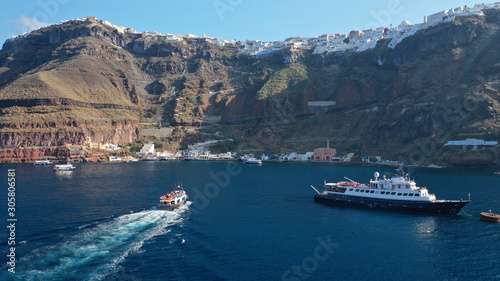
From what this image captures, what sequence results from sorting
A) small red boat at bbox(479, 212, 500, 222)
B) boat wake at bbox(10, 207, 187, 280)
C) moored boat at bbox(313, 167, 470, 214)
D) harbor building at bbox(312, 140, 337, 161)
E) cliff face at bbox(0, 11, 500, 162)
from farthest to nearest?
harbor building at bbox(312, 140, 337, 161) < cliff face at bbox(0, 11, 500, 162) < moored boat at bbox(313, 167, 470, 214) < small red boat at bbox(479, 212, 500, 222) < boat wake at bbox(10, 207, 187, 280)

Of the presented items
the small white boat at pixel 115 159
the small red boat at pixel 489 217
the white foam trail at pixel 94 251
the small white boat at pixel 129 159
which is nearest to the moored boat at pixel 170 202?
the white foam trail at pixel 94 251

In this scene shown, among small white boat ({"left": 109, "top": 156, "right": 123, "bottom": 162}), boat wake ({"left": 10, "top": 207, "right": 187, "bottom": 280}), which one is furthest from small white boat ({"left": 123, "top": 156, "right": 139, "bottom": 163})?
boat wake ({"left": 10, "top": 207, "right": 187, "bottom": 280})

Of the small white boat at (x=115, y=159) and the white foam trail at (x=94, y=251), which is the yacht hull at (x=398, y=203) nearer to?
the white foam trail at (x=94, y=251)

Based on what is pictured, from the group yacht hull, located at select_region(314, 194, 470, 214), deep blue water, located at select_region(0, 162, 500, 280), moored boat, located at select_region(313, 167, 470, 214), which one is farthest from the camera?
moored boat, located at select_region(313, 167, 470, 214)

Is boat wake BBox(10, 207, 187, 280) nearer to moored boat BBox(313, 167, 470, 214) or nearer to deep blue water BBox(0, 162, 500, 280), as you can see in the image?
deep blue water BBox(0, 162, 500, 280)

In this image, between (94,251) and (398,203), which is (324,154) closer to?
(398,203)

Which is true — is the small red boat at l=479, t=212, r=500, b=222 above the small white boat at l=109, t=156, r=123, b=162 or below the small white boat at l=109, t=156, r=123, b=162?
below
